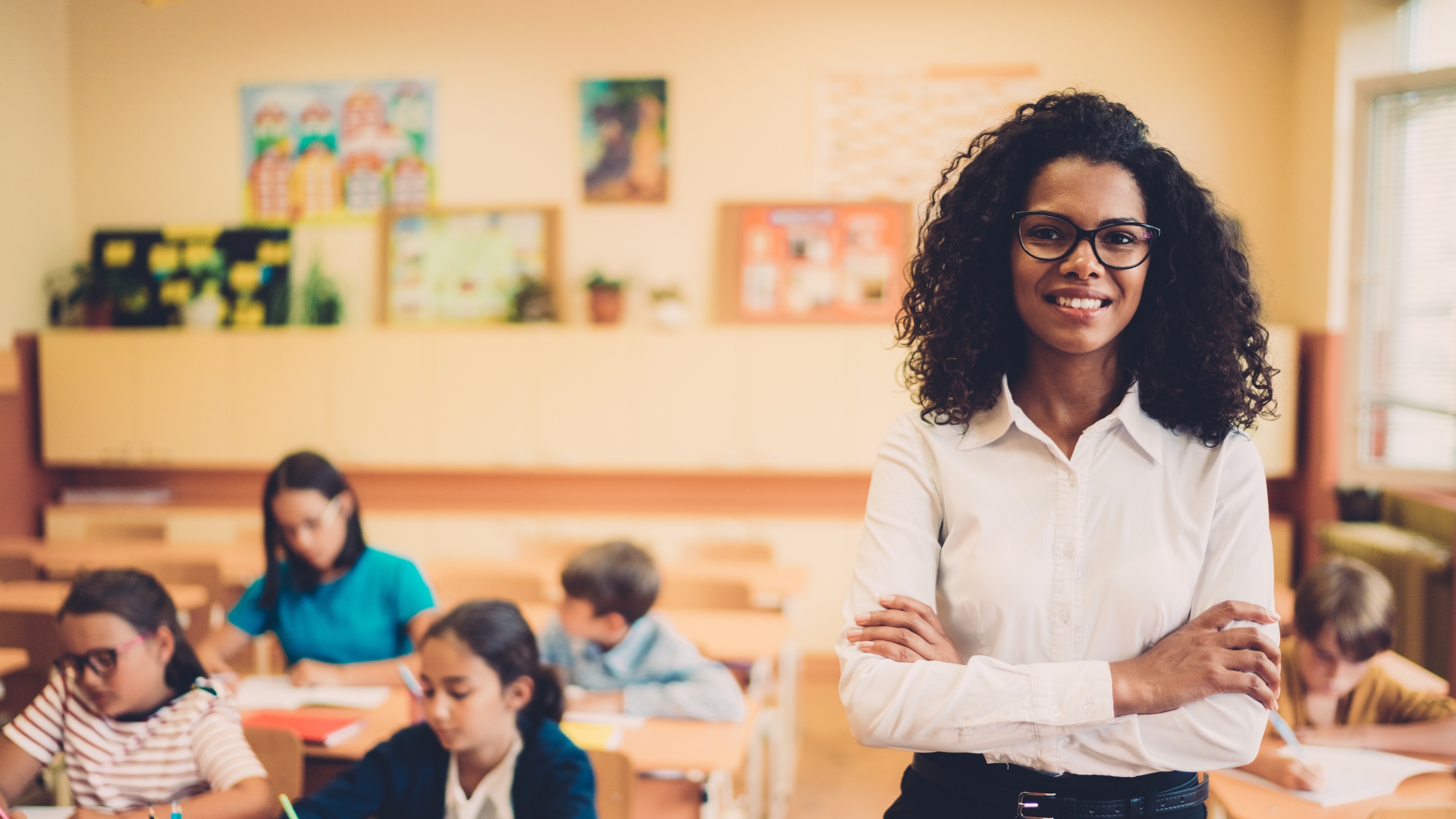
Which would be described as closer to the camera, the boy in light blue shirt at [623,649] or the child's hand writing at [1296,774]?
the child's hand writing at [1296,774]

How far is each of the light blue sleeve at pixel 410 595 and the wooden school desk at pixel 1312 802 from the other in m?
1.88

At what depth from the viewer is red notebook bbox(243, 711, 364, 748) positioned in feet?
6.98

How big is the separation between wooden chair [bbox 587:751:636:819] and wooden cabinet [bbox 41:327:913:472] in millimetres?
3056

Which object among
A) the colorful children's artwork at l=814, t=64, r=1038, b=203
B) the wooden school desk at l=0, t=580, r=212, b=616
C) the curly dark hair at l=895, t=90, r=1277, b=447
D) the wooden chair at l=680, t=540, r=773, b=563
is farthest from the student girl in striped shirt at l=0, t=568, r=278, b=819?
the colorful children's artwork at l=814, t=64, r=1038, b=203

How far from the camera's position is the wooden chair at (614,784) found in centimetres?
187

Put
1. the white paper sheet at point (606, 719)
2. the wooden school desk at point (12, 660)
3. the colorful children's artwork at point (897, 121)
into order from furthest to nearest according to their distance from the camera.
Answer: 1. the colorful children's artwork at point (897, 121)
2. the wooden school desk at point (12, 660)
3. the white paper sheet at point (606, 719)

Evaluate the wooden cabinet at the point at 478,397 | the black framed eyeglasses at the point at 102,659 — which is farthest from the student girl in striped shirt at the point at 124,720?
the wooden cabinet at the point at 478,397

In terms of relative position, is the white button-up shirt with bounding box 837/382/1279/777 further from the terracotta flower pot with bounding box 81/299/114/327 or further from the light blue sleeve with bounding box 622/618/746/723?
the terracotta flower pot with bounding box 81/299/114/327

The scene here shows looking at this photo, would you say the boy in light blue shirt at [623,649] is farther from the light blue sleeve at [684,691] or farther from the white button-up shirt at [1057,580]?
the white button-up shirt at [1057,580]

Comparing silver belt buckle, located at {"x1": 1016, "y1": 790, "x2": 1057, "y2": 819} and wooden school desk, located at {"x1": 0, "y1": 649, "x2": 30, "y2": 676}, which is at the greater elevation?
silver belt buckle, located at {"x1": 1016, "y1": 790, "x2": 1057, "y2": 819}

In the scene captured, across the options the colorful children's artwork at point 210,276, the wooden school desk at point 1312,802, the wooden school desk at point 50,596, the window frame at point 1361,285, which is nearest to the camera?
the wooden school desk at point 1312,802

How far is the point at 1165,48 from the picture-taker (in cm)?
491

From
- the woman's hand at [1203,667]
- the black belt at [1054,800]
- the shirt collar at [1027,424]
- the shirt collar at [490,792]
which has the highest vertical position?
the shirt collar at [1027,424]

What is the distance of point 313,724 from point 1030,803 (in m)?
1.78
